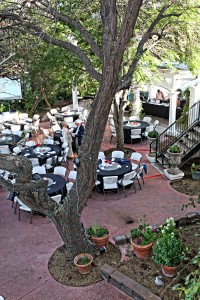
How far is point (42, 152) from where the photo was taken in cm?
1201

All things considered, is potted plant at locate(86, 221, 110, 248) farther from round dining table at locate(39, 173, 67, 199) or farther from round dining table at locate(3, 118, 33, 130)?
round dining table at locate(3, 118, 33, 130)

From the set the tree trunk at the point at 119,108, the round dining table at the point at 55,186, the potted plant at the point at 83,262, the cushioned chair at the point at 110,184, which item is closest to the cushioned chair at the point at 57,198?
the round dining table at the point at 55,186

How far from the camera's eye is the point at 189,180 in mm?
10797

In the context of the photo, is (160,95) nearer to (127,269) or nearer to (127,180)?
(127,180)

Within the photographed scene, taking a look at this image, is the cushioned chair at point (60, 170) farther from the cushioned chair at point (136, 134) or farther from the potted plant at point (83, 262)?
the cushioned chair at point (136, 134)

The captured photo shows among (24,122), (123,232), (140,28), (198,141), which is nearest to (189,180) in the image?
(198,141)

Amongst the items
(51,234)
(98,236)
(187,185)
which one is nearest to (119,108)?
(187,185)

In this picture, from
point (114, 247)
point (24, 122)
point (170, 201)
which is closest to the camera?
point (114, 247)

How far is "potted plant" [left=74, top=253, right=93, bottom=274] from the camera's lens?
20.8 feet

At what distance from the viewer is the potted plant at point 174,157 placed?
10.7 m

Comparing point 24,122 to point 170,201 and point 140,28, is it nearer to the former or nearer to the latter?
point 140,28

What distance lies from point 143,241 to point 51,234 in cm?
259

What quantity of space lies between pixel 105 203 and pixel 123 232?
67.9 inches

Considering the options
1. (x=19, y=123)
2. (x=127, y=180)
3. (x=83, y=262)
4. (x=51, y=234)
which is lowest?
(x=51, y=234)
